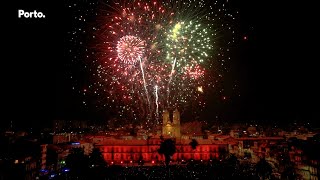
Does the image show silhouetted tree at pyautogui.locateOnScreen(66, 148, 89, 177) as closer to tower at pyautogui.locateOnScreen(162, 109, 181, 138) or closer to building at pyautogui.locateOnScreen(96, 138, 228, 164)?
building at pyautogui.locateOnScreen(96, 138, 228, 164)

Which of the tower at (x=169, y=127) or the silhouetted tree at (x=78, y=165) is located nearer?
the silhouetted tree at (x=78, y=165)

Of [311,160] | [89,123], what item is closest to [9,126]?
[311,160]

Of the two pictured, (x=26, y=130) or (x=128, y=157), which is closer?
(x=26, y=130)

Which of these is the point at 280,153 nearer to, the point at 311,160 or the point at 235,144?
the point at 311,160

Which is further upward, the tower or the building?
the tower

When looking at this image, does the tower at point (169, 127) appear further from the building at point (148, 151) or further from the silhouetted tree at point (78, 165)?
the silhouetted tree at point (78, 165)

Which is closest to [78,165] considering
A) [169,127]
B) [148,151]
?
[148,151]

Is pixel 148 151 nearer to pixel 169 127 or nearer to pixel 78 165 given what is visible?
pixel 169 127

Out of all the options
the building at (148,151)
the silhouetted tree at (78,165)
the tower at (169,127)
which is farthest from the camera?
the tower at (169,127)

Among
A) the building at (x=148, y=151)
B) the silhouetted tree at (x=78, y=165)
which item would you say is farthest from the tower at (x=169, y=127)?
the silhouetted tree at (x=78, y=165)

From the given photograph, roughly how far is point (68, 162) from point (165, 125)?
46.0 m

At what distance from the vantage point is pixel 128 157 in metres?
76.1

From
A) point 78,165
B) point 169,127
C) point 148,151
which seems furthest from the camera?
point 169,127

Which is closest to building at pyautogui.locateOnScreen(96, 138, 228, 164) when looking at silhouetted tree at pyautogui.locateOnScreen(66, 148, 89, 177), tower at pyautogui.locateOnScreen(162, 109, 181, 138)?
tower at pyautogui.locateOnScreen(162, 109, 181, 138)
